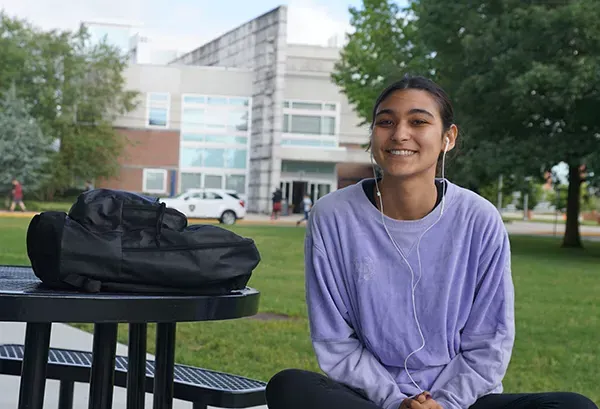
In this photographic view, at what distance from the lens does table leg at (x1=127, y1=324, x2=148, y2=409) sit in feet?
9.74

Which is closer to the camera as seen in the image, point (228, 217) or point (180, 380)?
point (180, 380)

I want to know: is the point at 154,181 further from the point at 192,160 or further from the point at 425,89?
the point at 425,89

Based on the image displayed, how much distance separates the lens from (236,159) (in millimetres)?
49656

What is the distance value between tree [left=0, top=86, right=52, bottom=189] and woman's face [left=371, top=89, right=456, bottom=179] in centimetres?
4133

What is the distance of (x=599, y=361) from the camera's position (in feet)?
22.5

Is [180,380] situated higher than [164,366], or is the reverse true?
[164,366]

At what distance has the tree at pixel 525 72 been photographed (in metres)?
20.7

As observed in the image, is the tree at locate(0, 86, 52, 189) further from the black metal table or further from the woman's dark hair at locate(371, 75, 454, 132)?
the woman's dark hair at locate(371, 75, 454, 132)

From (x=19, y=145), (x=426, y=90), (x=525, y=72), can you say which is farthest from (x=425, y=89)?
(x=19, y=145)

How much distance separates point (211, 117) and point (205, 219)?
49.5 feet

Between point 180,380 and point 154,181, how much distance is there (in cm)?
4706

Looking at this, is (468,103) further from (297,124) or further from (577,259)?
(297,124)

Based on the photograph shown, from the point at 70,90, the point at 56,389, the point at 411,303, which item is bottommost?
the point at 56,389

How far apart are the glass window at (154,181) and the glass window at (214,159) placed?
91.9 inches
